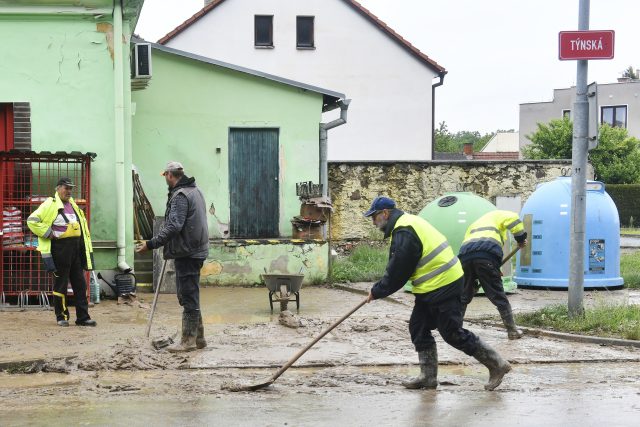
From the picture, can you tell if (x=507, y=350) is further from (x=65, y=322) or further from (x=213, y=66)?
(x=213, y=66)

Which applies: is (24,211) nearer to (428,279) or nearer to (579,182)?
(428,279)

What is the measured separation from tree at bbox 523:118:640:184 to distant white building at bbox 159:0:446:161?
14180mm

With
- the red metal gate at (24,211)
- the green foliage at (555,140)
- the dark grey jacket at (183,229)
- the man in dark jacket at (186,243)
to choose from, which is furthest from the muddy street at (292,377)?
the green foliage at (555,140)

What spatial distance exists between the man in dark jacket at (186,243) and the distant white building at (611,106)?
4629cm

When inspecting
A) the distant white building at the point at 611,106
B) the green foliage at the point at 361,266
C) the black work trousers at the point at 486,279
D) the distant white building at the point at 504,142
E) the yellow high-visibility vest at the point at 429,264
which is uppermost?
the distant white building at the point at 611,106

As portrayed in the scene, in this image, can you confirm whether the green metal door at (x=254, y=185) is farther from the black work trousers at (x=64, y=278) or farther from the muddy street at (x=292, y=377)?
the black work trousers at (x=64, y=278)

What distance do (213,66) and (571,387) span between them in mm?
11389

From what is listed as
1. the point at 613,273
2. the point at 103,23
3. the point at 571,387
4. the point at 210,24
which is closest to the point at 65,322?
the point at 103,23

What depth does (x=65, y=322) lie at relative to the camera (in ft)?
37.1

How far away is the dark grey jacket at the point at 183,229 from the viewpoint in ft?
31.3

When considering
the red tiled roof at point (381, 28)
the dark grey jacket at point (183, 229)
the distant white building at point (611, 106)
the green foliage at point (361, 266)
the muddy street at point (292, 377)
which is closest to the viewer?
the muddy street at point (292, 377)

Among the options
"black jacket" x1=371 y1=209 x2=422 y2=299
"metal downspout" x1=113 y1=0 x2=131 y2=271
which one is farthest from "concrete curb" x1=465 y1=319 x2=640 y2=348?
"metal downspout" x1=113 y1=0 x2=131 y2=271

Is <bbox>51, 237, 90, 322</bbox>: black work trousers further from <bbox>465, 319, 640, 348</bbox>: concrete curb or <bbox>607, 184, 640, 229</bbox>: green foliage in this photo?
<bbox>607, 184, 640, 229</bbox>: green foliage

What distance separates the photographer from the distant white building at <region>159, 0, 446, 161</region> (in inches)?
1252
